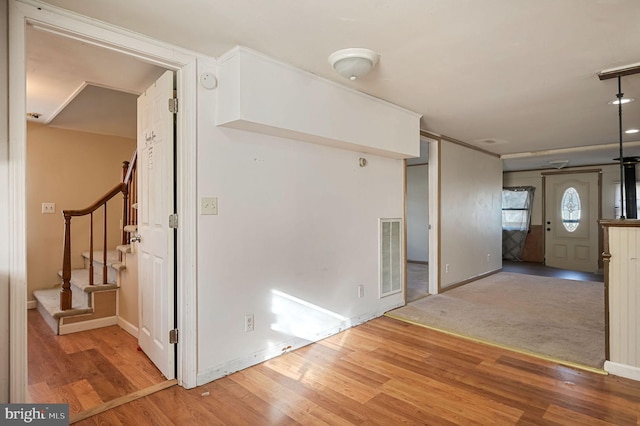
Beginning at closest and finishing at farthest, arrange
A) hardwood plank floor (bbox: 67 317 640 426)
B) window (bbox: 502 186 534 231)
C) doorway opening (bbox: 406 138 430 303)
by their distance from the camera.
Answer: hardwood plank floor (bbox: 67 317 640 426) → doorway opening (bbox: 406 138 430 303) → window (bbox: 502 186 534 231)

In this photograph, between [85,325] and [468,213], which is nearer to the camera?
[85,325]

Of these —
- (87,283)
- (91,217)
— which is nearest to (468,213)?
(91,217)

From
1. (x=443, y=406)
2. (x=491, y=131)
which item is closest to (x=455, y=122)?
(x=491, y=131)

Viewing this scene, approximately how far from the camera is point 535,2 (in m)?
1.75

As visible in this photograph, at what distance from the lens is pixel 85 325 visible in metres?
3.32

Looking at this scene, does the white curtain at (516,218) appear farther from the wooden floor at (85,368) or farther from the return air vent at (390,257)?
the wooden floor at (85,368)

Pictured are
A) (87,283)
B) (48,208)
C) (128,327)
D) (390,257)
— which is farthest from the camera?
Result: (48,208)

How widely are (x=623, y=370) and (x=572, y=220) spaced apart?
6.33 m

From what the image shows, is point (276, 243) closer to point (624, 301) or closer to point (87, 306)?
point (87, 306)

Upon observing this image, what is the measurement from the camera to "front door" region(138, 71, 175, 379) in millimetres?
2336

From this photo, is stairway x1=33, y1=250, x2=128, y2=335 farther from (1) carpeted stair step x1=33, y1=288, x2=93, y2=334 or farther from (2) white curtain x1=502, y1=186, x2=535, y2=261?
(2) white curtain x1=502, y1=186, x2=535, y2=261

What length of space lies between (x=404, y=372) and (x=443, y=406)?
0.44 m

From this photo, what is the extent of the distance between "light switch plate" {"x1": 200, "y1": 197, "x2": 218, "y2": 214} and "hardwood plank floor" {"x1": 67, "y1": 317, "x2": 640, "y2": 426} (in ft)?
3.83

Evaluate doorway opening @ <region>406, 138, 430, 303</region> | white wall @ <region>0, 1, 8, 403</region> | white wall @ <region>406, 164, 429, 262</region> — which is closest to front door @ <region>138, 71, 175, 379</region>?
white wall @ <region>0, 1, 8, 403</region>
